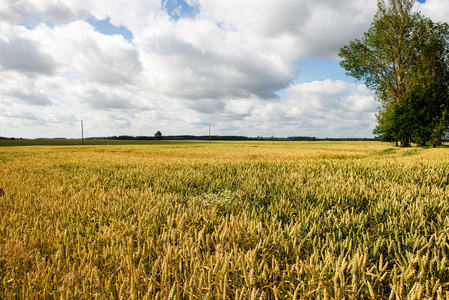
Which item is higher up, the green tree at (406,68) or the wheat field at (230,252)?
the green tree at (406,68)

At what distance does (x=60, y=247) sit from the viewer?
1820mm

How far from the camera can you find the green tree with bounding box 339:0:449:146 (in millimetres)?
27844

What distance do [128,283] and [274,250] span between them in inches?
41.3

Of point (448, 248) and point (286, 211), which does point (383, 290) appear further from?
point (286, 211)

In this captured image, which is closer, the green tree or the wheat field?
the wheat field

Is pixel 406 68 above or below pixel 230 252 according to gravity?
above

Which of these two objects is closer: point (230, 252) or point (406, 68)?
point (230, 252)

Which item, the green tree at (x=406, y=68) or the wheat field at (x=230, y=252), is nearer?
the wheat field at (x=230, y=252)

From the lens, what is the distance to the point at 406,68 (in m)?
29.8

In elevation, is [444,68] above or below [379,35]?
below

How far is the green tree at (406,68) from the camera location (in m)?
27.8

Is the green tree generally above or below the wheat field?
above

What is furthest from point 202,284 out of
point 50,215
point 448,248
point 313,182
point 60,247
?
point 313,182

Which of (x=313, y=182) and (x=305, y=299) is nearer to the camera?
(x=305, y=299)
